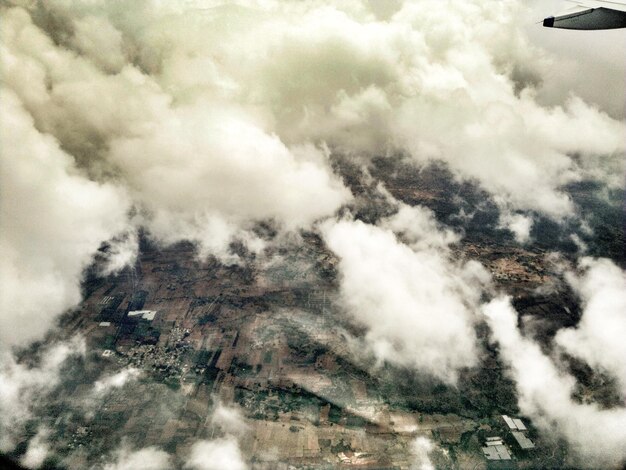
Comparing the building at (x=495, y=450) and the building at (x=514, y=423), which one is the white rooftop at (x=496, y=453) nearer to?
the building at (x=495, y=450)

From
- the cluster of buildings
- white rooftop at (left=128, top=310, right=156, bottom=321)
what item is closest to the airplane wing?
the cluster of buildings

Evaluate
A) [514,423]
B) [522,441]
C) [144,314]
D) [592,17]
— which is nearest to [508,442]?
[522,441]

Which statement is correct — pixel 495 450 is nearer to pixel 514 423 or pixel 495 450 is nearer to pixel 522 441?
pixel 522 441

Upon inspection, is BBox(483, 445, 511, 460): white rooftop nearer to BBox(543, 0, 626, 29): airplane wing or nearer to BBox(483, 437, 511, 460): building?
BBox(483, 437, 511, 460): building

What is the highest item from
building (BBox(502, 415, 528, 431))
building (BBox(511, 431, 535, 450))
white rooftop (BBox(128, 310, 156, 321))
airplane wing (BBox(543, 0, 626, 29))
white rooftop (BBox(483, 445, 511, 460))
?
white rooftop (BBox(128, 310, 156, 321))

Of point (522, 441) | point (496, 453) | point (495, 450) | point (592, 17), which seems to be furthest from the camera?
point (522, 441)

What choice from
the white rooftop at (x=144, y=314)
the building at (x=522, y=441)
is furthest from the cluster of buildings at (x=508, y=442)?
the white rooftop at (x=144, y=314)

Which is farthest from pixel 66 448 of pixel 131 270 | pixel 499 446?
pixel 499 446

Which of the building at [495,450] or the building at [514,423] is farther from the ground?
the building at [514,423]
